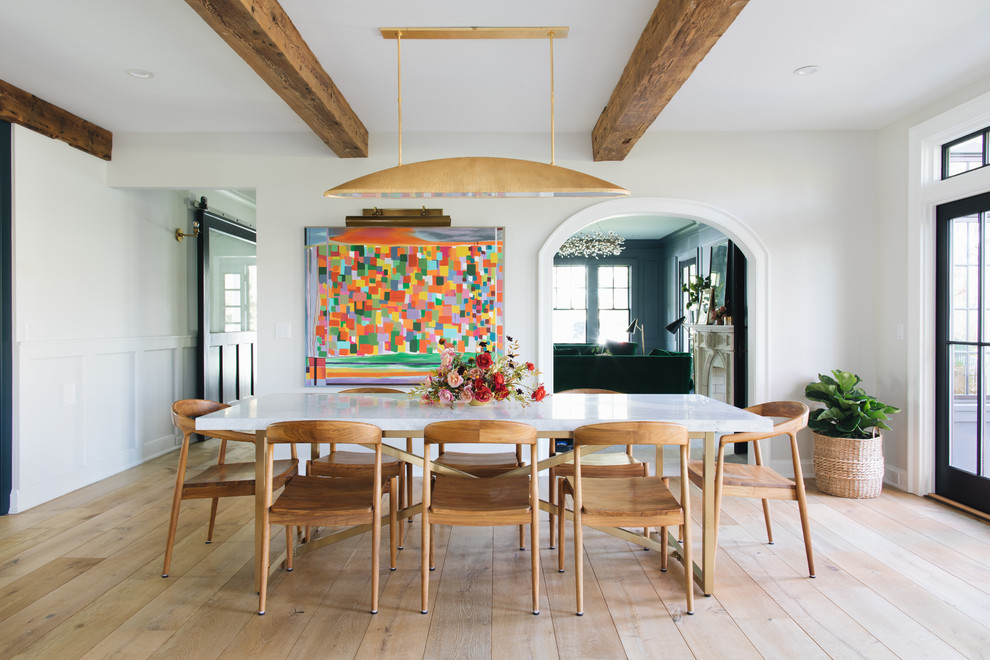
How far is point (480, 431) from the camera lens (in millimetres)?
2305

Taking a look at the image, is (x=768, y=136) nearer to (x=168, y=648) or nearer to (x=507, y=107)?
(x=507, y=107)

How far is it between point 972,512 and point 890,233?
1923 mm

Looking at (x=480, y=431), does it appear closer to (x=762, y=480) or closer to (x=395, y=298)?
(x=762, y=480)

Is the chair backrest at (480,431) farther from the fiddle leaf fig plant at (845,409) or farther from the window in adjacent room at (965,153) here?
the window in adjacent room at (965,153)

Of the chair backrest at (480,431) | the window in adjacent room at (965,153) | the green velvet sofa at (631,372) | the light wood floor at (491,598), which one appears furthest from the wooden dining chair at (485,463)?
the window in adjacent room at (965,153)

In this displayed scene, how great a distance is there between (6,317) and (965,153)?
19.4 ft

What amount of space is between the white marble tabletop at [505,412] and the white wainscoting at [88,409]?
5.68ft

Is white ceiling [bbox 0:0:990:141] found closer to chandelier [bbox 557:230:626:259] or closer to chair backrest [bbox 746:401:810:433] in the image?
chair backrest [bbox 746:401:810:433]

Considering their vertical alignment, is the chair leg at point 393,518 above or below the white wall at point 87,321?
below

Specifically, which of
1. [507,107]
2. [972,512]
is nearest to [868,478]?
[972,512]

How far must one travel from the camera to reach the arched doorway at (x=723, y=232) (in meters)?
4.38

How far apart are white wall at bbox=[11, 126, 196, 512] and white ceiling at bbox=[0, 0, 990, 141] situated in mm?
636

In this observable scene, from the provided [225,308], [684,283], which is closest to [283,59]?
[225,308]

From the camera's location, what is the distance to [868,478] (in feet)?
12.6
